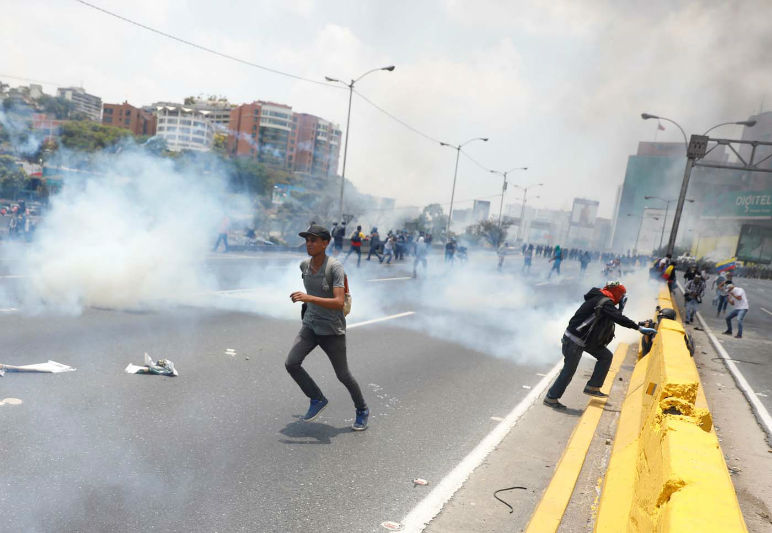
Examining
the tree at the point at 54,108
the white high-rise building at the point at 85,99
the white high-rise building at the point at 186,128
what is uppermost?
the white high-rise building at the point at 85,99

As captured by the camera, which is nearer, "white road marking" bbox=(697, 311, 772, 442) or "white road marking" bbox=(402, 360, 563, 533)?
"white road marking" bbox=(402, 360, 563, 533)

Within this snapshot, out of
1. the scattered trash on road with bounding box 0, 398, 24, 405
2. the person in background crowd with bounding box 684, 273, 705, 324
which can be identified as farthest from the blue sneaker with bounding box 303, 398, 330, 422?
the person in background crowd with bounding box 684, 273, 705, 324

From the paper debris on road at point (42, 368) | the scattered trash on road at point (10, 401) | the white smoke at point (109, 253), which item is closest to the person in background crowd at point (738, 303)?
the white smoke at point (109, 253)

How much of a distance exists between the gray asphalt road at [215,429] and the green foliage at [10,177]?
18208mm

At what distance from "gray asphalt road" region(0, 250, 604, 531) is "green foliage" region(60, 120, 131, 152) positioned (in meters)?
16.7

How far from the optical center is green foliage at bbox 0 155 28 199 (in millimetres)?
23359

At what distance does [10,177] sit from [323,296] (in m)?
25.5

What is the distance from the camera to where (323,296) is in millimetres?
4824

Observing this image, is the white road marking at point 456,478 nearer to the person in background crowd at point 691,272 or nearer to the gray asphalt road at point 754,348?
the gray asphalt road at point 754,348

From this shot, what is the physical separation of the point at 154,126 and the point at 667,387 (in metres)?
81.8

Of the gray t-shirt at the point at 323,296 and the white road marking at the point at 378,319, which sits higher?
the gray t-shirt at the point at 323,296

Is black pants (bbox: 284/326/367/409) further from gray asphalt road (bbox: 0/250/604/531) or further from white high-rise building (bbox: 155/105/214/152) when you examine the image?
white high-rise building (bbox: 155/105/214/152)

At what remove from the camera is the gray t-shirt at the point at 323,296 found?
4.79 meters

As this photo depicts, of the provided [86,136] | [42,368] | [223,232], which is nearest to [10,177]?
[86,136]
